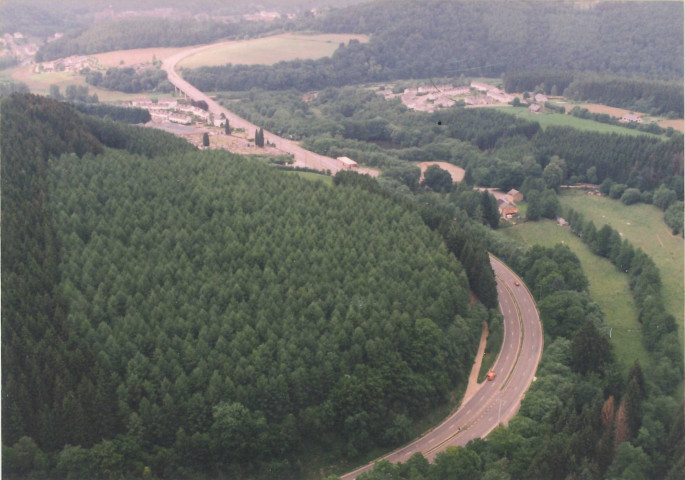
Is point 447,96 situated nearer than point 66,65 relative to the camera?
Yes

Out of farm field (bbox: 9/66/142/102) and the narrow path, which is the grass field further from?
the narrow path

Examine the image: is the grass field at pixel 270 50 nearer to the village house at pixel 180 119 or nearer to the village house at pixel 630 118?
the village house at pixel 180 119

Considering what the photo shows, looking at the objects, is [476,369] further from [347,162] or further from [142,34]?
[142,34]

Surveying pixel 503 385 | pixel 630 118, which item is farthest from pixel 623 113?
pixel 503 385

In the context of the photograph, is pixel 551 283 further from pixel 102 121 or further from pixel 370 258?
pixel 102 121

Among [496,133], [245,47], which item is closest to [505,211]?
[496,133]

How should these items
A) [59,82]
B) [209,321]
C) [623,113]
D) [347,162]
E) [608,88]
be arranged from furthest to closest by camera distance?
[59,82] < [608,88] < [623,113] < [347,162] < [209,321]

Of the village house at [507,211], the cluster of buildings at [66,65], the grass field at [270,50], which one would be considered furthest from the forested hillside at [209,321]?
the grass field at [270,50]
